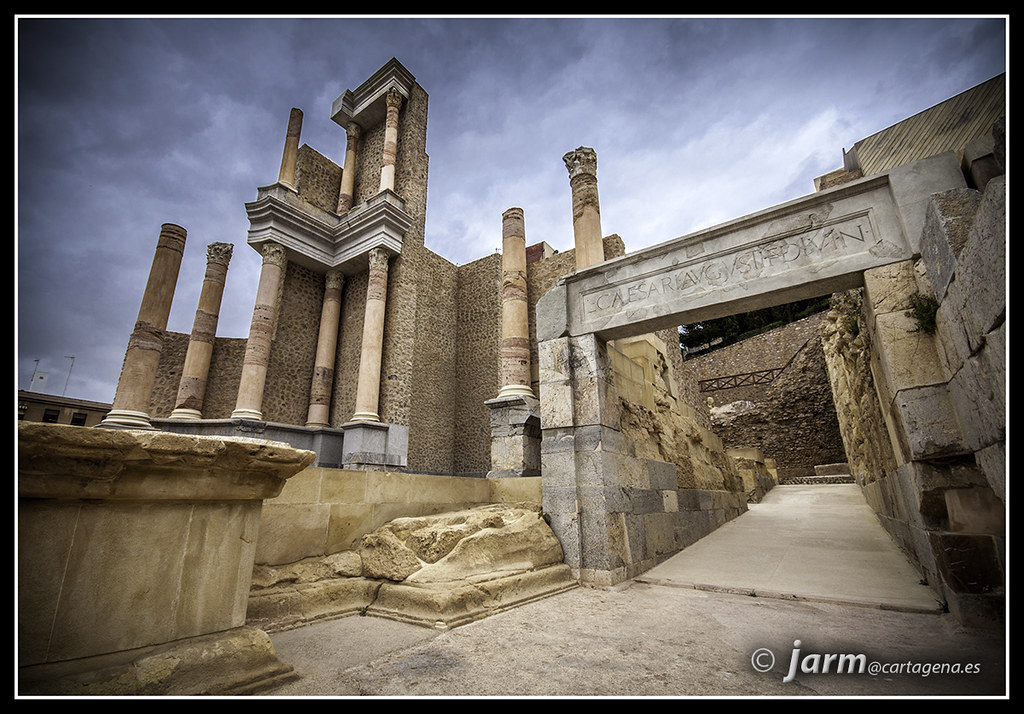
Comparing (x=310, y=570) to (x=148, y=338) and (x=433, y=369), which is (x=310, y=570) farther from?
(x=433, y=369)

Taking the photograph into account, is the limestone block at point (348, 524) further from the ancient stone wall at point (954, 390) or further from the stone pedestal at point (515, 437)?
the ancient stone wall at point (954, 390)

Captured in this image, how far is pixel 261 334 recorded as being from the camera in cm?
1241

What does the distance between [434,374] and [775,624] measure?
13.3 meters

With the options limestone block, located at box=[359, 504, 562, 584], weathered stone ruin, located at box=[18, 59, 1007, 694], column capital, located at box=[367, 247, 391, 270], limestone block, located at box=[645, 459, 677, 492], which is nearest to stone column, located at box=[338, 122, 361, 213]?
column capital, located at box=[367, 247, 391, 270]

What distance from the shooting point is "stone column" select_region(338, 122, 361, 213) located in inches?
616

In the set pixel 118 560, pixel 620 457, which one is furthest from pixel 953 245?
pixel 118 560

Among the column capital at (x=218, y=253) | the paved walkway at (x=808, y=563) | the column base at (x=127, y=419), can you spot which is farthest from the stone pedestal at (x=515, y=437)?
the column capital at (x=218, y=253)

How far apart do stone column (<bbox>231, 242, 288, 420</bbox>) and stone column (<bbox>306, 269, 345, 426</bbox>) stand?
1528 millimetres

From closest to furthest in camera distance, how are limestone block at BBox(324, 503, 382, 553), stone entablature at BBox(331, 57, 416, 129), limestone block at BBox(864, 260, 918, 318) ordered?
1. limestone block at BBox(864, 260, 918, 318)
2. limestone block at BBox(324, 503, 382, 553)
3. stone entablature at BBox(331, 57, 416, 129)

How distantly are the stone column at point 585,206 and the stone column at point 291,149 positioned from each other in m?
9.88

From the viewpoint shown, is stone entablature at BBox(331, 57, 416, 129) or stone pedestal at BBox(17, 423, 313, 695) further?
stone entablature at BBox(331, 57, 416, 129)

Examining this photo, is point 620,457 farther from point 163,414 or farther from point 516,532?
point 163,414

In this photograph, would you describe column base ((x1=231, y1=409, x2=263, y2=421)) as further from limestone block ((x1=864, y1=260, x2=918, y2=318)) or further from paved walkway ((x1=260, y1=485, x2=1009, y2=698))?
limestone block ((x1=864, y1=260, x2=918, y2=318))
